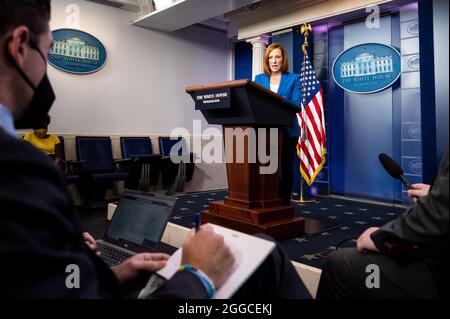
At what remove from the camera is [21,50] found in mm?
768

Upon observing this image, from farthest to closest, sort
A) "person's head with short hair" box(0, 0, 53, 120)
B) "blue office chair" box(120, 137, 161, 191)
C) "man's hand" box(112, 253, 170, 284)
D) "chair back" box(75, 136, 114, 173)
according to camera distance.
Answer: "blue office chair" box(120, 137, 161, 191), "chair back" box(75, 136, 114, 173), "man's hand" box(112, 253, 170, 284), "person's head with short hair" box(0, 0, 53, 120)

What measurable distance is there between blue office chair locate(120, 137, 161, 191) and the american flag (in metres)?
2.13

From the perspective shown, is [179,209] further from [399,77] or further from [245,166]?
[399,77]

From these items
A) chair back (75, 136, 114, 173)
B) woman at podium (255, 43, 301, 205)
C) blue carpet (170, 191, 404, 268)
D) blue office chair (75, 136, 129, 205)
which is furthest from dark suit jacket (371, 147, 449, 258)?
chair back (75, 136, 114, 173)

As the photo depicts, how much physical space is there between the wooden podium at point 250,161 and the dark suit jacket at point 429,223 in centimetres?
149

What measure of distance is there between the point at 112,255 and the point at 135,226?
0.56 ft

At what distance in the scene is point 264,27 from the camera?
17.4 ft

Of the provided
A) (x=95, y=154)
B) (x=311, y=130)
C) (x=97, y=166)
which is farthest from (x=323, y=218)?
(x=95, y=154)

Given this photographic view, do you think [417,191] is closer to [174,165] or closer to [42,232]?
[42,232]

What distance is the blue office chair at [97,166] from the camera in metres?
4.57

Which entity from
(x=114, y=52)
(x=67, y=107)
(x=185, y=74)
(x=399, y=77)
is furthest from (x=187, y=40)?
(x=399, y=77)

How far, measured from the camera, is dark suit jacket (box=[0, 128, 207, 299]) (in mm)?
577

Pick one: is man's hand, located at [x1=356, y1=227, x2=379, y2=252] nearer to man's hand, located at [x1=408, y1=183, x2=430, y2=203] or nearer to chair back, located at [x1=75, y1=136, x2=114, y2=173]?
man's hand, located at [x1=408, y1=183, x2=430, y2=203]

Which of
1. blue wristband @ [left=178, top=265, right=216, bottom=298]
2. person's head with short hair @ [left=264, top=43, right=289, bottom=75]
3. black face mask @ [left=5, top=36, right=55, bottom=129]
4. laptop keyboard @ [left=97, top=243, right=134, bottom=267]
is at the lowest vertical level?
laptop keyboard @ [left=97, top=243, right=134, bottom=267]
